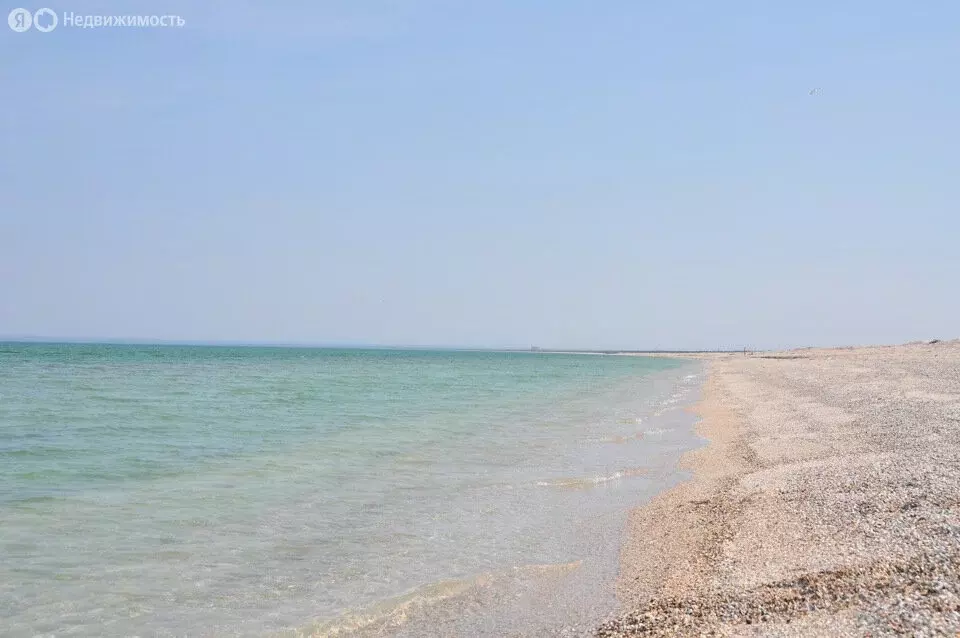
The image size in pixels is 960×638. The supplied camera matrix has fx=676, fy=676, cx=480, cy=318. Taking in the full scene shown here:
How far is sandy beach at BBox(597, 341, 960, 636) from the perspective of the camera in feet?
18.1

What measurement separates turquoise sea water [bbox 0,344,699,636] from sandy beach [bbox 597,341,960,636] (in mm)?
765

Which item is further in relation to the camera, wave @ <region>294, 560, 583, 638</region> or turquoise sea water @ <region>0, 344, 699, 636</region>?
turquoise sea water @ <region>0, 344, 699, 636</region>

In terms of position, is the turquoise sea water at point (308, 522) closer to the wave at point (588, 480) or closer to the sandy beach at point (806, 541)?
the wave at point (588, 480)

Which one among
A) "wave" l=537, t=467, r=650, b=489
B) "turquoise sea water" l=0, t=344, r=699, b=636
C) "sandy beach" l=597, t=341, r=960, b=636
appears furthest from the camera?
"wave" l=537, t=467, r=650, b=489

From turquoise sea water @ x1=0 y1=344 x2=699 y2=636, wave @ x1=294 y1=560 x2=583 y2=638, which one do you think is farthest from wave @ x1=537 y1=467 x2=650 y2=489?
wave @ x1=294 y1=560 x2=583 y2=638

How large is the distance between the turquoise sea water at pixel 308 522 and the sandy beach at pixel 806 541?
2.51 feet

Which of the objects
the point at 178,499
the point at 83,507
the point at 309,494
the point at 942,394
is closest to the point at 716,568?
the point at 309,494

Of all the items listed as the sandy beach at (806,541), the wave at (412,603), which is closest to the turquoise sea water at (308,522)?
A: the wave at (412,603)

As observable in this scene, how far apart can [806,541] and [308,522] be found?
6571 mm

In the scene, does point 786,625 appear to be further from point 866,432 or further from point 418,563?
point 866,432

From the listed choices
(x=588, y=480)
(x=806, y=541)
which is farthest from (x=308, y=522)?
(x=806, y=541)

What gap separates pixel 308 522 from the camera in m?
9.83

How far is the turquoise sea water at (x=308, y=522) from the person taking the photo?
6.67 m

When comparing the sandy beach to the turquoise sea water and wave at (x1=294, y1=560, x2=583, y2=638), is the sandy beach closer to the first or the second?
the turquoise sea water
